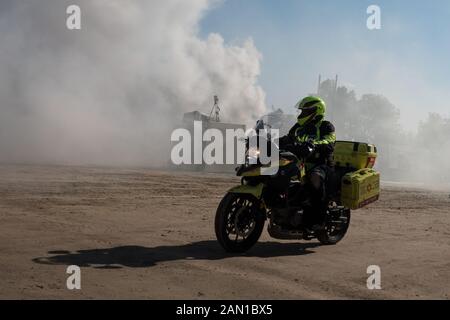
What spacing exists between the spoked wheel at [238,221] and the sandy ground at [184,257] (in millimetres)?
197

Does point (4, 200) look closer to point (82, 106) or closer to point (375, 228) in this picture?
point (375, 228)

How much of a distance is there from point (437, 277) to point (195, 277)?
2789 millimetres

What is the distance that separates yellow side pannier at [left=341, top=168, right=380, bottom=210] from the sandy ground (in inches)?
25.8

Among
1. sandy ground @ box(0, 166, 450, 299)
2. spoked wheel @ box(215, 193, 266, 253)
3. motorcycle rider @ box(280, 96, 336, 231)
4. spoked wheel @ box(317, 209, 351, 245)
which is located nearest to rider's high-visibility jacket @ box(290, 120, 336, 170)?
motorcycle rider @ box(280, 96, 336, 231)

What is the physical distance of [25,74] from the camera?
119 ft

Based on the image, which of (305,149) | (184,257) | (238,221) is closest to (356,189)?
Result: (305,149)

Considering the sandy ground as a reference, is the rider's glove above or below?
above

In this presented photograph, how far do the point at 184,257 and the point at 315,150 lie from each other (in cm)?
246

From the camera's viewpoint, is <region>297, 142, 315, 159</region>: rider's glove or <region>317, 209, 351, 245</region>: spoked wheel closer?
<region>297, 142, 315, 159</region>: rider's glove

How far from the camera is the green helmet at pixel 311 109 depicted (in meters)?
7.41

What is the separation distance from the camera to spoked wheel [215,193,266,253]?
649 cm

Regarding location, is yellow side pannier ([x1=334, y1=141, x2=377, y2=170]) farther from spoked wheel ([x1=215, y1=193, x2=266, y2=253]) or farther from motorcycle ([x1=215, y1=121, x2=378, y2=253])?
spoked wheel ([x1=215, y1=193, x2=266, y2=253])

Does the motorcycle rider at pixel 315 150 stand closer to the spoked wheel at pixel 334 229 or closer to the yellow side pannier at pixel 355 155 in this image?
the spoked wheel at pixel 334 229
